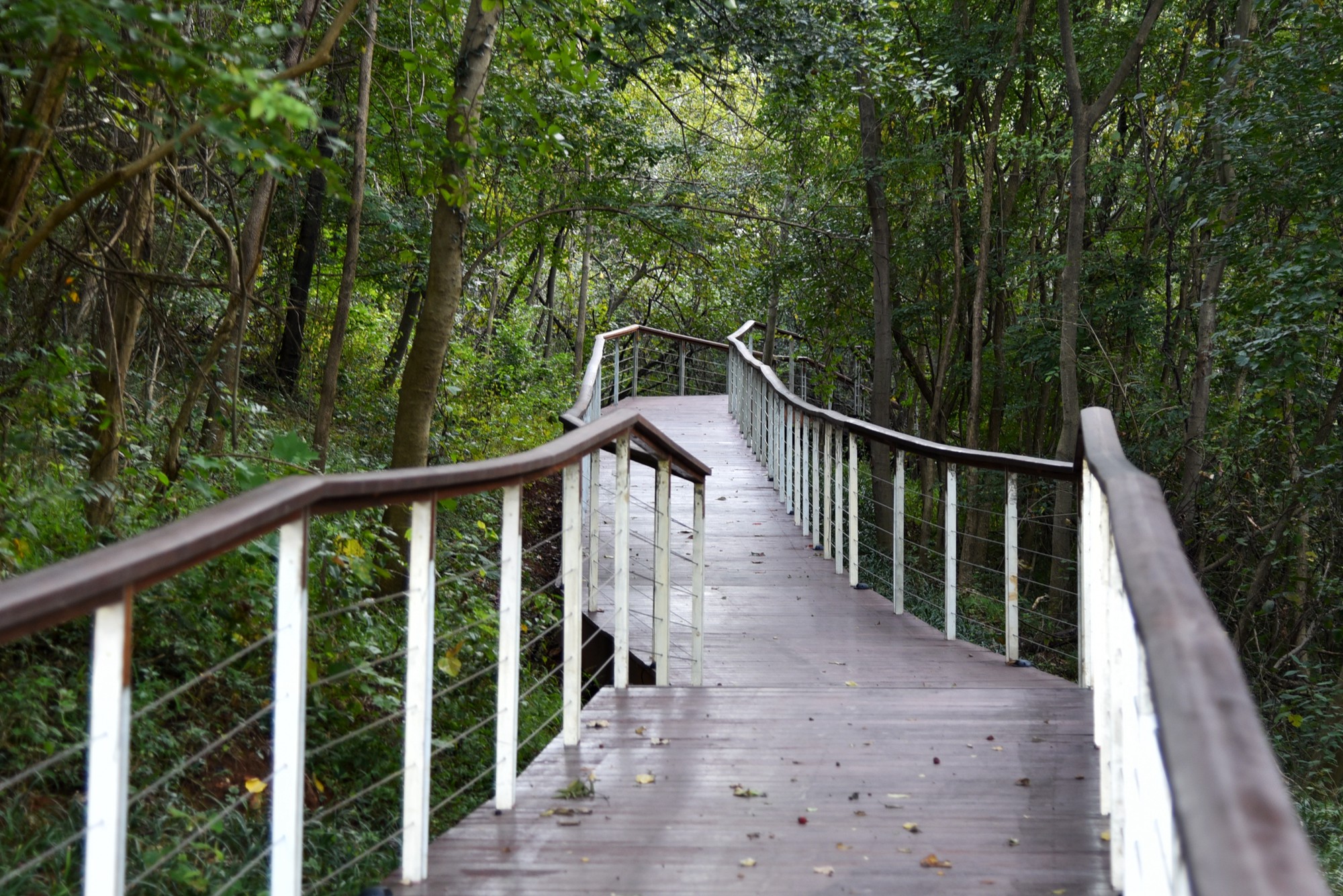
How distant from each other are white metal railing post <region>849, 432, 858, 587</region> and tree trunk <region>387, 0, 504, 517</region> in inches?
96.5

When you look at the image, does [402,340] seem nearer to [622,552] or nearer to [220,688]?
[220,688]

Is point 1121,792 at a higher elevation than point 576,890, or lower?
higher

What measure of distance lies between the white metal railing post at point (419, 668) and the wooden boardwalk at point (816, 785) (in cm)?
26

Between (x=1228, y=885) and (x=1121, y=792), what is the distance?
1996 mm

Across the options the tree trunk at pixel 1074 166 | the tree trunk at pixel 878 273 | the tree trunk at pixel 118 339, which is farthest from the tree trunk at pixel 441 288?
the tree trunk at pixel 878 273

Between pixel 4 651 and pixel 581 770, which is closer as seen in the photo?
pixel 581 770

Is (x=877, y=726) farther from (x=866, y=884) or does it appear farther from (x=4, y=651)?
(x=4, y=651)

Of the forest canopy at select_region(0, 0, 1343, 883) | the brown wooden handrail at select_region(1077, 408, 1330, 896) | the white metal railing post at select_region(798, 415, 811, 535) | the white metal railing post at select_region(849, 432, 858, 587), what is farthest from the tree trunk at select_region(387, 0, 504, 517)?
the brown wooden handrail at select_region(1077, 408, 1330, 896)

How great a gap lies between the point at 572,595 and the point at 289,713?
1.65m

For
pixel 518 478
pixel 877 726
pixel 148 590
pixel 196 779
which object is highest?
pixel 518 478

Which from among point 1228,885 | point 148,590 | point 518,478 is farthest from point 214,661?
point 1228,885

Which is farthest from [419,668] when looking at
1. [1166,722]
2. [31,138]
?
[31,138]

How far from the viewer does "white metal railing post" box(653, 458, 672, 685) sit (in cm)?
464

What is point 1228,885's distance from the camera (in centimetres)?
80
